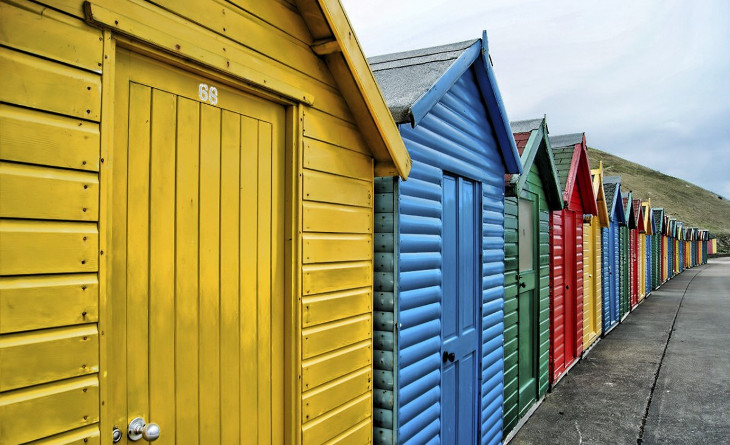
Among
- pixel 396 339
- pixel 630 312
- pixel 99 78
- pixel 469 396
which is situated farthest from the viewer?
pixel 630 312

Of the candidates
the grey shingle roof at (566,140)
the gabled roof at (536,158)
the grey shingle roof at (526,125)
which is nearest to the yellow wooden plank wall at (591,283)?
the grey shingle roof at (566,140)

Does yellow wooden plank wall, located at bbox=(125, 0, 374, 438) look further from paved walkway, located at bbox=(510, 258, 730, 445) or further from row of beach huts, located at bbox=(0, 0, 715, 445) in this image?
paved walkway, located at bbox=(510, 258, 730, 445)

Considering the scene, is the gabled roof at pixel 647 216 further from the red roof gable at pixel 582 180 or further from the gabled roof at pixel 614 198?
the red roof gable at pixel 582 180

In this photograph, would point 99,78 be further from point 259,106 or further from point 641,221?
point 641,221

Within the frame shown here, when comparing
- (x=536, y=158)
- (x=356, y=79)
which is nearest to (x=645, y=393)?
(x=536, y=158)

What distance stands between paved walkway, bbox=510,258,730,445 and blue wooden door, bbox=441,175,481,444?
6.40 feet

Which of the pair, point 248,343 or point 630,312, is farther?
point 630,312

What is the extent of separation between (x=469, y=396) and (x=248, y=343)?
11.1ft

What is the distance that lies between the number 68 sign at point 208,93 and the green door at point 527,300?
17.8 ft

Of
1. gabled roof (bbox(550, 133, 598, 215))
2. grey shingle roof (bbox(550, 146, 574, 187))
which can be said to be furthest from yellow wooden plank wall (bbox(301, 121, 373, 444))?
grey shingle roof (bbox(550, 146, 574, 187))

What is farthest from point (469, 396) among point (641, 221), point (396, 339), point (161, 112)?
point (641, 221)

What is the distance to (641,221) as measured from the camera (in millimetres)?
22078

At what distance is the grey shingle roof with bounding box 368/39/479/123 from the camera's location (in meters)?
3.59

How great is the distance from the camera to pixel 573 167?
9875 millimetres
